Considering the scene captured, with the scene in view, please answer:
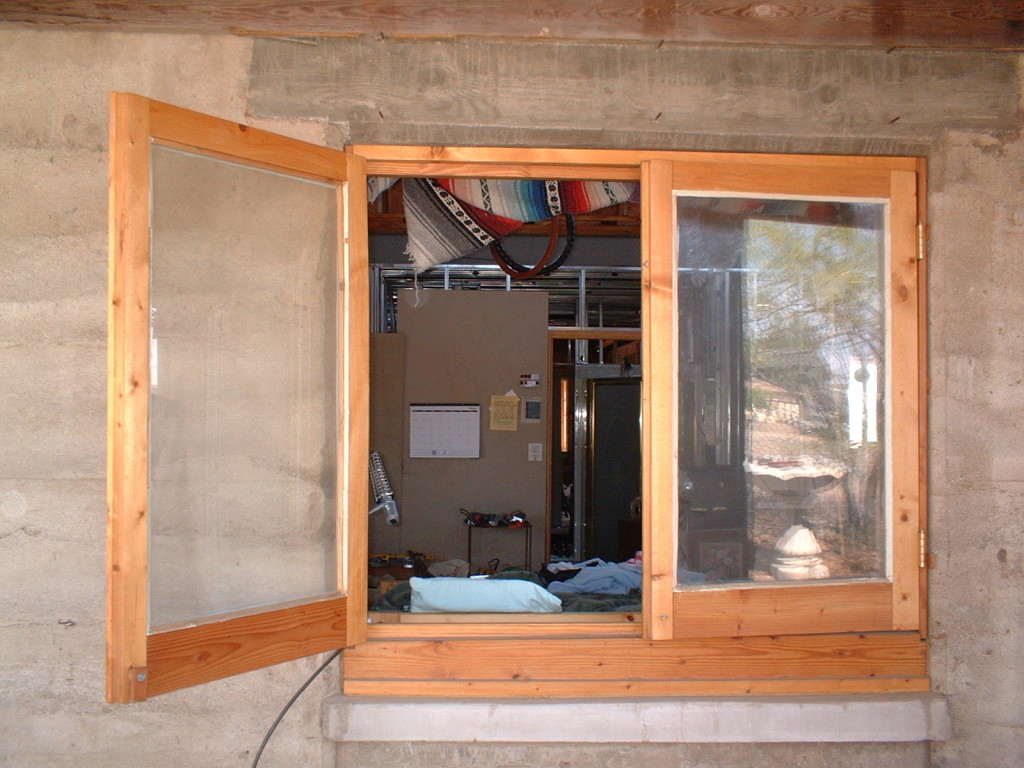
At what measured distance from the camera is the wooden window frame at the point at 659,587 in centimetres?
294

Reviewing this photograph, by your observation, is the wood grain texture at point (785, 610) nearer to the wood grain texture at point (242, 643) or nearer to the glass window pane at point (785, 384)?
the glass window pane at point (785, 384)

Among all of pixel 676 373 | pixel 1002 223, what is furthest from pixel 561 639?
pixel 1002 223

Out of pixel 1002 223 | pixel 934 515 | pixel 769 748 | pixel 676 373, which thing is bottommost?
pixel 769 748

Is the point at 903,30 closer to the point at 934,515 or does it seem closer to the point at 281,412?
the point at 934,515

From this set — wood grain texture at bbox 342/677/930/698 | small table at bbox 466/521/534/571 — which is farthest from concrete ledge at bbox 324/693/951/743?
small table at bbox 466/521/534/571

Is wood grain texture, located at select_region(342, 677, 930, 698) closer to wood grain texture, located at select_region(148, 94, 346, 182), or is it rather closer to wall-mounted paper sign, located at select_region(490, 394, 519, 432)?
wood grain texture, located at select_region(148, 94, 346, 182)

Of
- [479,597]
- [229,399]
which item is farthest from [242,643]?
[479,597]

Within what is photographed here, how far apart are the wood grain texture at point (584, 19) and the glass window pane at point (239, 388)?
1.87 feet

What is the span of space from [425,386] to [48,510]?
12.5 ft

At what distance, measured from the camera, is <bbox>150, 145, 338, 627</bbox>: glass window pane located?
8.48 feet

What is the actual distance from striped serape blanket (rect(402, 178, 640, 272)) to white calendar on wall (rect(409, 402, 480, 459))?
2.66m

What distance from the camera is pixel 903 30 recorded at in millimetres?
3041

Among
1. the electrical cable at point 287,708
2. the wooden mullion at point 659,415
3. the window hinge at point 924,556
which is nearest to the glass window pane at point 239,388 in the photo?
the electrical cable at point 287,708

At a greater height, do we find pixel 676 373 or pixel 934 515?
pixel 676 373
